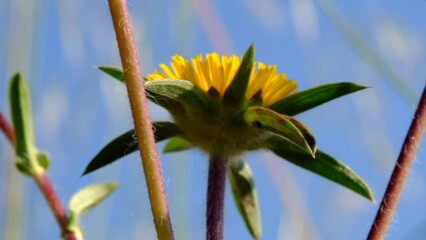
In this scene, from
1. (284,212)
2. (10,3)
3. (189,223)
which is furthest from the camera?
(10,3)

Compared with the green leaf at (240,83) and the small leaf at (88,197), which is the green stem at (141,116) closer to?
the green leaf at (240,83)

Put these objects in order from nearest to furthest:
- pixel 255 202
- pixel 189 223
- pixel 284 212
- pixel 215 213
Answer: pixel 215 213, pixel 255 202, pixel 189 223, pixel 284 212

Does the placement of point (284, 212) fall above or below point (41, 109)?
below

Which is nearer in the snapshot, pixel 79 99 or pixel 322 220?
pixel 322 220

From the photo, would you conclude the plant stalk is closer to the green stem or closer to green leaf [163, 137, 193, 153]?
green leaf [163, 137, 193, 153]

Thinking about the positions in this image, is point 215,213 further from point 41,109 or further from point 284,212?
point 41,109

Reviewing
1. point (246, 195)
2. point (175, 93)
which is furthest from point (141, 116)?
point (246, 195)

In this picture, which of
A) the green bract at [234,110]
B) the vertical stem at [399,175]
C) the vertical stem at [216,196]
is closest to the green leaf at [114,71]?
the green bract at [234,110]

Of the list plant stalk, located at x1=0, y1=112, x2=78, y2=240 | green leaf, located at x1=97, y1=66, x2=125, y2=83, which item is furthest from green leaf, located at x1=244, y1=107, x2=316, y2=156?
plant stalk, located at x1=0, y1=112, x2=78, y2=240

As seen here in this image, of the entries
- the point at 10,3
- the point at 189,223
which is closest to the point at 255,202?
the point at 189,223
